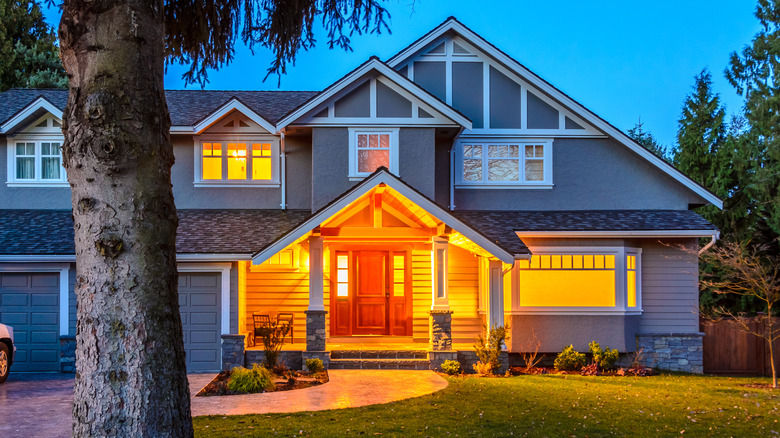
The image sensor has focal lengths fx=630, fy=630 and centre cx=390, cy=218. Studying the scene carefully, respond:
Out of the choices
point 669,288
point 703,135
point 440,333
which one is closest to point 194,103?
point 440,333

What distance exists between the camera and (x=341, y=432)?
742 centimetres

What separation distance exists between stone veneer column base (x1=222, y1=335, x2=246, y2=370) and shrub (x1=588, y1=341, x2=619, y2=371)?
738 cm

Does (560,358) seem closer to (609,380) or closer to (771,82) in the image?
(609,380)

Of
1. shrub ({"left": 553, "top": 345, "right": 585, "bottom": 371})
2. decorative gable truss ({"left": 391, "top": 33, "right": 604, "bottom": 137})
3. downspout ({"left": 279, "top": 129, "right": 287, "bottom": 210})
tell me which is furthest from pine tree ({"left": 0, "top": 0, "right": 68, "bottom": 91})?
shrub ({"left": 553, "top": 345, "right": 585, "bottom": 371})

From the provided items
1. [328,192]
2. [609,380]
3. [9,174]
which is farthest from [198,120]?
[609,380]

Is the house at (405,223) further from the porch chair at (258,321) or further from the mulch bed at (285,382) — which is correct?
the mulch bed at (285,382)

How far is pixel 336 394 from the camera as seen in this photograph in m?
10.1

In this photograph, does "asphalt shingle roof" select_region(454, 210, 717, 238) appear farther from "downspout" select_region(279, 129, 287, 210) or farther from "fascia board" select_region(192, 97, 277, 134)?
"fascia board" select_region(192, 97, 277, 134)

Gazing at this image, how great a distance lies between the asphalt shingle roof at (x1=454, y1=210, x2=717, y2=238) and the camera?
13789 millimetres

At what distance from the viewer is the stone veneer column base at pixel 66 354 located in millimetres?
13016

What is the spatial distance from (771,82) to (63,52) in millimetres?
24432

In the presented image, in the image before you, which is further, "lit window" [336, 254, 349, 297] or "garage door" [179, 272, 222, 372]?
"lit window" [336, 254, 349, 297]

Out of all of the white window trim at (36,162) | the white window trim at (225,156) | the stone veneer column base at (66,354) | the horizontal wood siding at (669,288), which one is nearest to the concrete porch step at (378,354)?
the white window trim at (225,156)

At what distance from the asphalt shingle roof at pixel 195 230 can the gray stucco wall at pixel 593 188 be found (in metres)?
4.51
